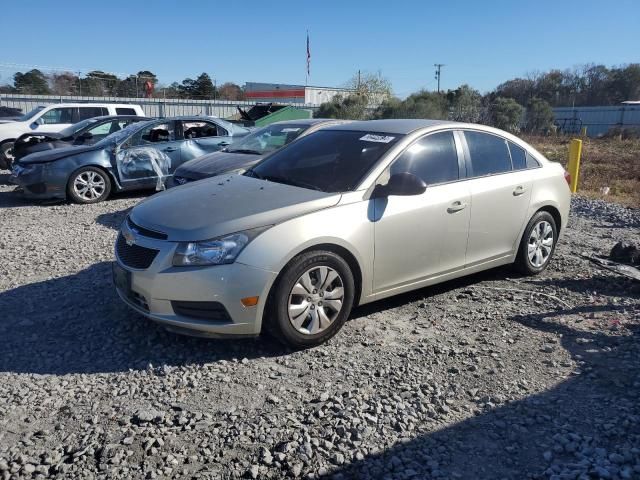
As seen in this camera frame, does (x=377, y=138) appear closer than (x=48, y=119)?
Yes

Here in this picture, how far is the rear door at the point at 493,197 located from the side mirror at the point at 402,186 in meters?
0.85

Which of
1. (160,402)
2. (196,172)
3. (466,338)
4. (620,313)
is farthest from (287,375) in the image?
(196,172)

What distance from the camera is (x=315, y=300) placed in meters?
4.00

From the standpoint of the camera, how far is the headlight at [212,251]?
12.2 feet

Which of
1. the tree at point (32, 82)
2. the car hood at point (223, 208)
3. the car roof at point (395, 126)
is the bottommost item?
the car hood at point (223, 208)

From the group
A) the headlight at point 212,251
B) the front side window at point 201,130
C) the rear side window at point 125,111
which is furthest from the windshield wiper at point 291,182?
the rear side window at point 125,111

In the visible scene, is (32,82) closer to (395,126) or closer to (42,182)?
(42,182)

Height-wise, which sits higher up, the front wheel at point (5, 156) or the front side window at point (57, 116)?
the front side window at point (57, 116)

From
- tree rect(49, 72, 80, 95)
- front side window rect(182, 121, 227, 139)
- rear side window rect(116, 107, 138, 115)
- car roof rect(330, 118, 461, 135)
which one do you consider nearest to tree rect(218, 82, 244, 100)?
tree rect(49, 72, 80, 95)

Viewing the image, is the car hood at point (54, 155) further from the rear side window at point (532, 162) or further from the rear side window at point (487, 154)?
the rear side window at point (532, 162)

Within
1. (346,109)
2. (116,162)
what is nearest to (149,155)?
(116,162)

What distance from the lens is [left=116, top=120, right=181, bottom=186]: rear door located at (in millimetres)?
9703

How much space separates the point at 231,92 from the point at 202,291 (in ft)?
193

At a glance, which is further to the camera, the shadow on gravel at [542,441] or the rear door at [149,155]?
the rear door at [149,155]
